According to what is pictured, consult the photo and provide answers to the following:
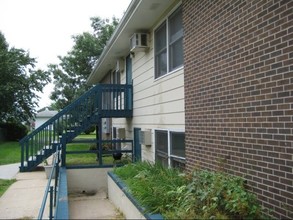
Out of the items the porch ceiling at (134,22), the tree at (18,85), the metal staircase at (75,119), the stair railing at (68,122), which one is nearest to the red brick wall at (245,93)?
the porch ceiling at (134,22)

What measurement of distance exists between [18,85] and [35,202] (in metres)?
20.8

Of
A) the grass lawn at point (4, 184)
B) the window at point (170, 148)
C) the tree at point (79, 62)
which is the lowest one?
the grass lawn at point (4, 184)

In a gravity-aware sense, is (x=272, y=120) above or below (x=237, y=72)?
below

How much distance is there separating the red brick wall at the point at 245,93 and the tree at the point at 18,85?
22286mm

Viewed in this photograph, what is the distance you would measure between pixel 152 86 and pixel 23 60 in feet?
70.5

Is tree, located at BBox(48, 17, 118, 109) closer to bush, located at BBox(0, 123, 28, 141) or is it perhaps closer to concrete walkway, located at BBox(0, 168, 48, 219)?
bush, located at BBox(0, 123, 28, 141)

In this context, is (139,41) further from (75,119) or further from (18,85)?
(18,85)

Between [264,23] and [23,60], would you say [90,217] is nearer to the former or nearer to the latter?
[264,23]

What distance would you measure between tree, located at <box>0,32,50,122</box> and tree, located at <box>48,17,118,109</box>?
138 inches

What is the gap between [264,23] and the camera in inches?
161

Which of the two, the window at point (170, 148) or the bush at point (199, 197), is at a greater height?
the window at point (170, 148)

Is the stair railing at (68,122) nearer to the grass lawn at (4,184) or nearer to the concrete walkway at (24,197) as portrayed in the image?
the concrete walkway at (24,197)

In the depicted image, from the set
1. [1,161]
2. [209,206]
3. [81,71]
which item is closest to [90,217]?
[209,206]

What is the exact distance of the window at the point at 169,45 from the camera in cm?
729
